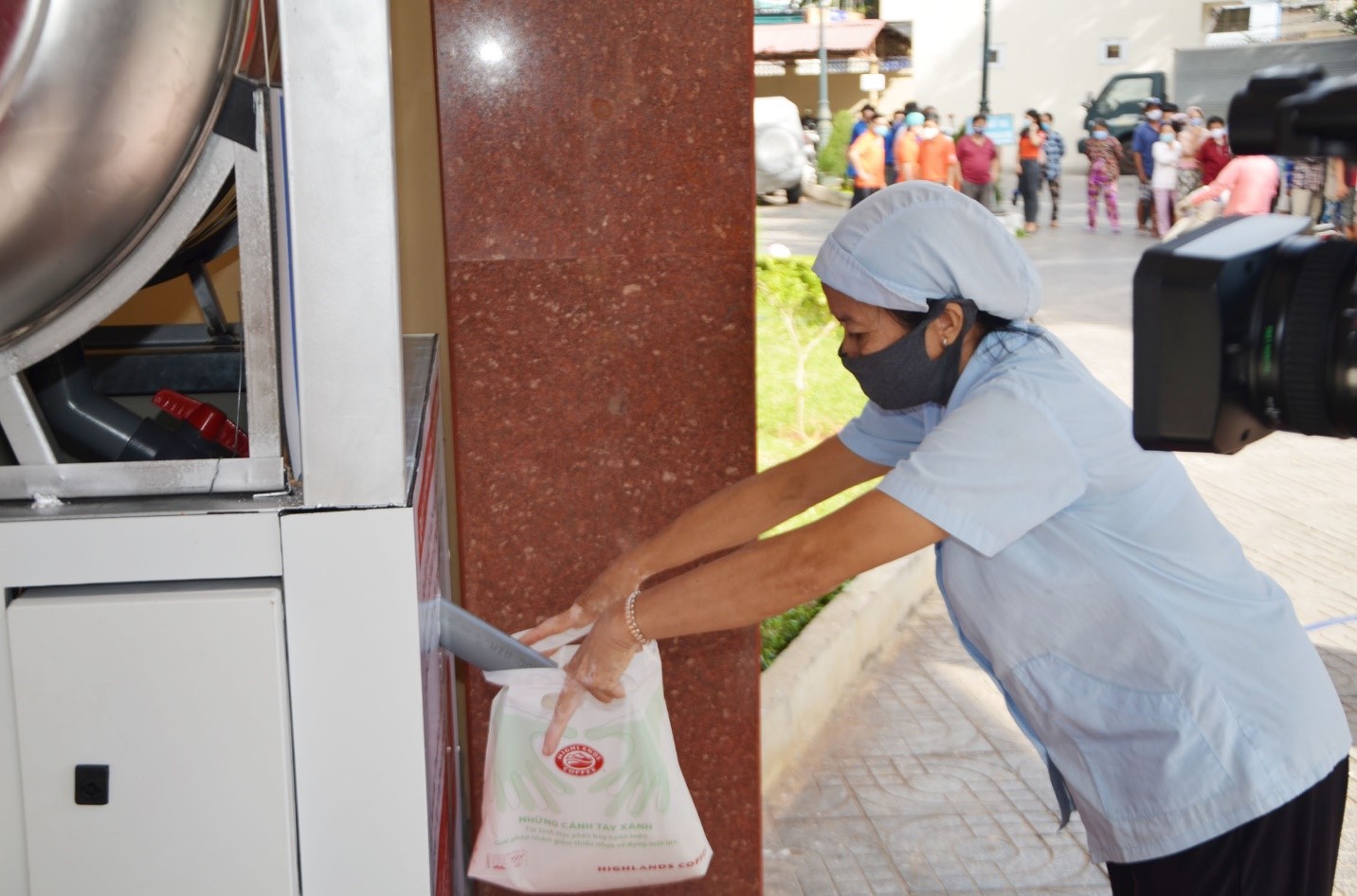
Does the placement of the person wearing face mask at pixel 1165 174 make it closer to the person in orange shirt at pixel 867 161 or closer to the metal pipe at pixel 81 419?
the person in orange shirt at pixel 867 161

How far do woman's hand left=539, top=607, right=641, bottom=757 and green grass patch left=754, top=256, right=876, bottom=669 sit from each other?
4.01 meters

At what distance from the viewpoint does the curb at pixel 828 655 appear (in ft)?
13.8

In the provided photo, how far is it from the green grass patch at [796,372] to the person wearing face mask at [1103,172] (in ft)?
34.6

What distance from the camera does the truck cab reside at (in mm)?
27625

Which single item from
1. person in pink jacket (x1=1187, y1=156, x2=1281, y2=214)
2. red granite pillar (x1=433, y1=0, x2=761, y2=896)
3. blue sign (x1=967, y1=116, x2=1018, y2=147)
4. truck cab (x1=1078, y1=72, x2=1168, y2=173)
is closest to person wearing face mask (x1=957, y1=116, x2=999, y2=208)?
blue sign (x1=967, y1=116, x2=1018, y2=147)

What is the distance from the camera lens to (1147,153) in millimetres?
17812

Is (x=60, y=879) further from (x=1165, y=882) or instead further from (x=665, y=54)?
(x=665, y=54)

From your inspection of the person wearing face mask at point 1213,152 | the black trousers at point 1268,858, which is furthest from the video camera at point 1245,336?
the person wearing face mask at point 1213,152

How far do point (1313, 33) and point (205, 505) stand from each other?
36.3 metres

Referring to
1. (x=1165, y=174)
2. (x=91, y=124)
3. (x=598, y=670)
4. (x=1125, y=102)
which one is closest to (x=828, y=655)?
(x=598, y=670)

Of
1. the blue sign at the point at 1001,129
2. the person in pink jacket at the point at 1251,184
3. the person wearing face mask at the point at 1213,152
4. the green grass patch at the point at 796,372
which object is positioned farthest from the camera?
the blue sign at the point at 1001,129

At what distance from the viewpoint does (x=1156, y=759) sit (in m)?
2.00

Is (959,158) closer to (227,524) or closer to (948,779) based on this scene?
(948,779)

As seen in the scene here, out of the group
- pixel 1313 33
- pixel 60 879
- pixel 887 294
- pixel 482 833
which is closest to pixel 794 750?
pixel 482 833
